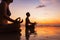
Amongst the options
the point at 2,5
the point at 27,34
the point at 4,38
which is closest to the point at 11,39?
the point at 4,38

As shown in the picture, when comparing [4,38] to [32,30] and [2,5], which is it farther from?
[32,30]

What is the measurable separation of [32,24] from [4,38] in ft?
27.8

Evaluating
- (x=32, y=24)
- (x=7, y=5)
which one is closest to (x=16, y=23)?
(x=7, y=5)

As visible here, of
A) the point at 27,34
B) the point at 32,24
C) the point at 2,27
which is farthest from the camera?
the point at 27,34

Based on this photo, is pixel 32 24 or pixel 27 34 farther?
pixel 27 34

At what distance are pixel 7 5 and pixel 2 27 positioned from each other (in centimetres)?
50

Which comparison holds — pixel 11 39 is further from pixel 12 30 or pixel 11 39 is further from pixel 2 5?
pixel 2 5

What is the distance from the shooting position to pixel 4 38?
186 inches

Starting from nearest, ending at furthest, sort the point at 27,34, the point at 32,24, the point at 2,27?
the point at 2,27 → the point at 32,24 → the point at 27,34

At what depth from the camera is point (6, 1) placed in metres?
4.87

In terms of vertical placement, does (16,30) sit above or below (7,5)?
below

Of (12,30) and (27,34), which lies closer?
(12,30)

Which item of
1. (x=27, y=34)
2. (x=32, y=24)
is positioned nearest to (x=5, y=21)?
(x=32, y=24)

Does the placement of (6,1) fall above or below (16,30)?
above
